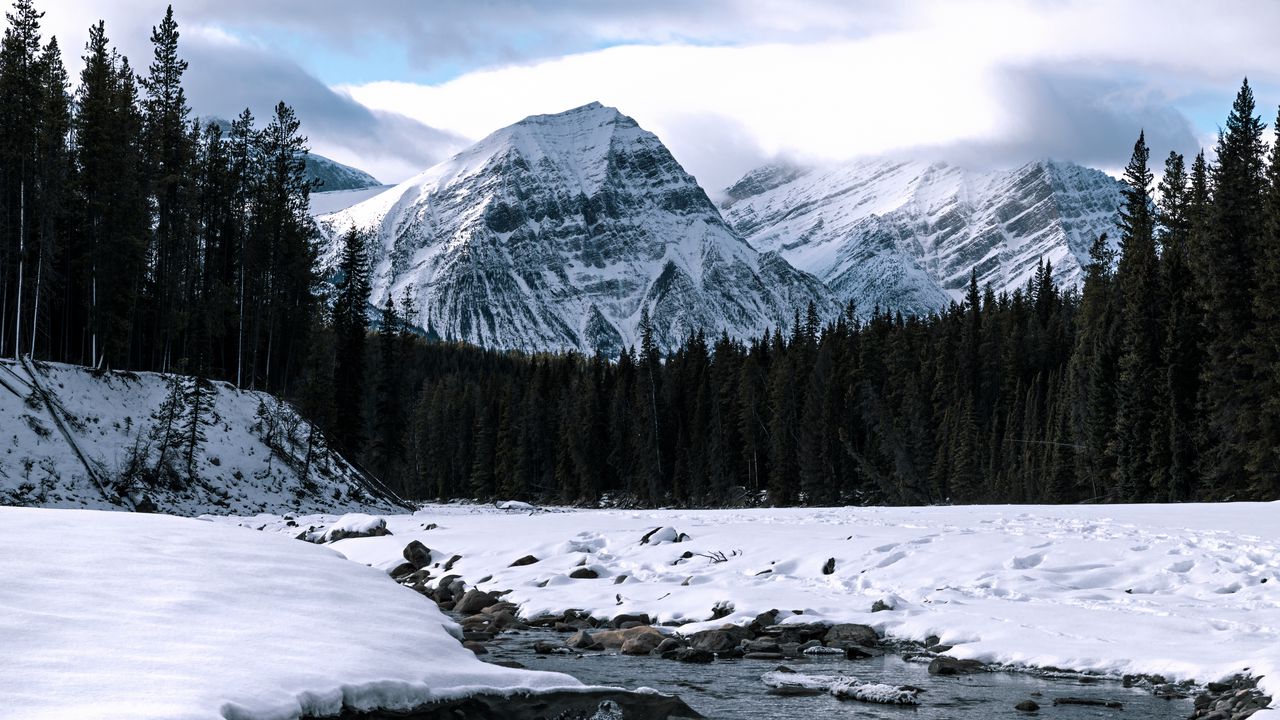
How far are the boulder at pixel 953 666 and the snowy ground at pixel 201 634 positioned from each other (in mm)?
7240

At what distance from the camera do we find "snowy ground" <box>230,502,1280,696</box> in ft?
55.3

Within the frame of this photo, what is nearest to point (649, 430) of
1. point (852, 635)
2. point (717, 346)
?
point (717, 346)

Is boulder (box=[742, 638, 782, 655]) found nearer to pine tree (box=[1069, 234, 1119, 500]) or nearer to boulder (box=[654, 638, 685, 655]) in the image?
boulder (box=[654, 638, 685, 655])

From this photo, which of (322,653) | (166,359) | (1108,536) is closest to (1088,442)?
(1108,536)

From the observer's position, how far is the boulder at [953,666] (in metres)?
16.5

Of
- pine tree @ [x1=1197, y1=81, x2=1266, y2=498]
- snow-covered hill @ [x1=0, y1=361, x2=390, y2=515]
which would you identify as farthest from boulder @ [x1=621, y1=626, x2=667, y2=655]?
pine tree @ [x1=1197, y1=81, x2=1266, y2=498]

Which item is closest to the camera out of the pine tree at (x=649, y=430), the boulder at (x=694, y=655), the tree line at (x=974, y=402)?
the boulder at (x=694, y=655)

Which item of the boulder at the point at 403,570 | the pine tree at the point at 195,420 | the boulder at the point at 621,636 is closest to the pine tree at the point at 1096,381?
the boulder at the point at 403,570

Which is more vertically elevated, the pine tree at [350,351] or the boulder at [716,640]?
the pine tree at [350,351]

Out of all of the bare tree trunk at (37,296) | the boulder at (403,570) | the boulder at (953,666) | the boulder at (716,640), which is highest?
the bare tree trunk at (37,296)

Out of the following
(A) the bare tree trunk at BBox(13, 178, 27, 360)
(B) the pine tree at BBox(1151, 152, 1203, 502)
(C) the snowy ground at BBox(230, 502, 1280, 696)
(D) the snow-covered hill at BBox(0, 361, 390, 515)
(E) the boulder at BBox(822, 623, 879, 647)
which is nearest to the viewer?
(C) the snowy ground at BBox(230, 502, 1280, 696)

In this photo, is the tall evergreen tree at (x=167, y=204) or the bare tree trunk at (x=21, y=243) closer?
the bare tree trunk at (x=21, y=243)

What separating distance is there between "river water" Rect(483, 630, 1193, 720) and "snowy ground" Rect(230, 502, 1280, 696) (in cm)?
109

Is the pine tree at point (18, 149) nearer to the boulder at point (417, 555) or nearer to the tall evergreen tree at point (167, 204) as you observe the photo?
the tall evergreen tree at point (167, 204)
